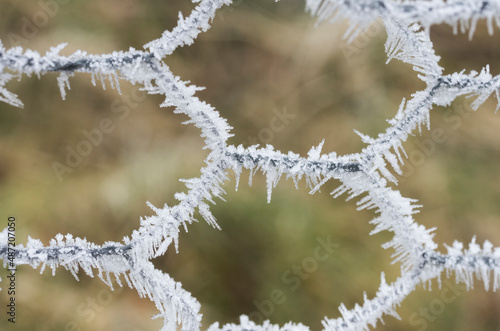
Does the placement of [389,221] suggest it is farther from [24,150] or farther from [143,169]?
[24,150]

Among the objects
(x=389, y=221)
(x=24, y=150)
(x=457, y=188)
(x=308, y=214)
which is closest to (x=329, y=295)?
(x=308, y=214)

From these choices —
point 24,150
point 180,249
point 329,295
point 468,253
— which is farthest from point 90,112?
point 468,253

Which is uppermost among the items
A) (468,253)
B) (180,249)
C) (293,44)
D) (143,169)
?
(293,44)

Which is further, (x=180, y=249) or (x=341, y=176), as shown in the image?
(x=180, y=249)

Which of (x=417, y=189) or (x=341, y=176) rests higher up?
(x=417, y=189)

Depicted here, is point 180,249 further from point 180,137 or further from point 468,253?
point 468,253

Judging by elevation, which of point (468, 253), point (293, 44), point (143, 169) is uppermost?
point (293, 44)
